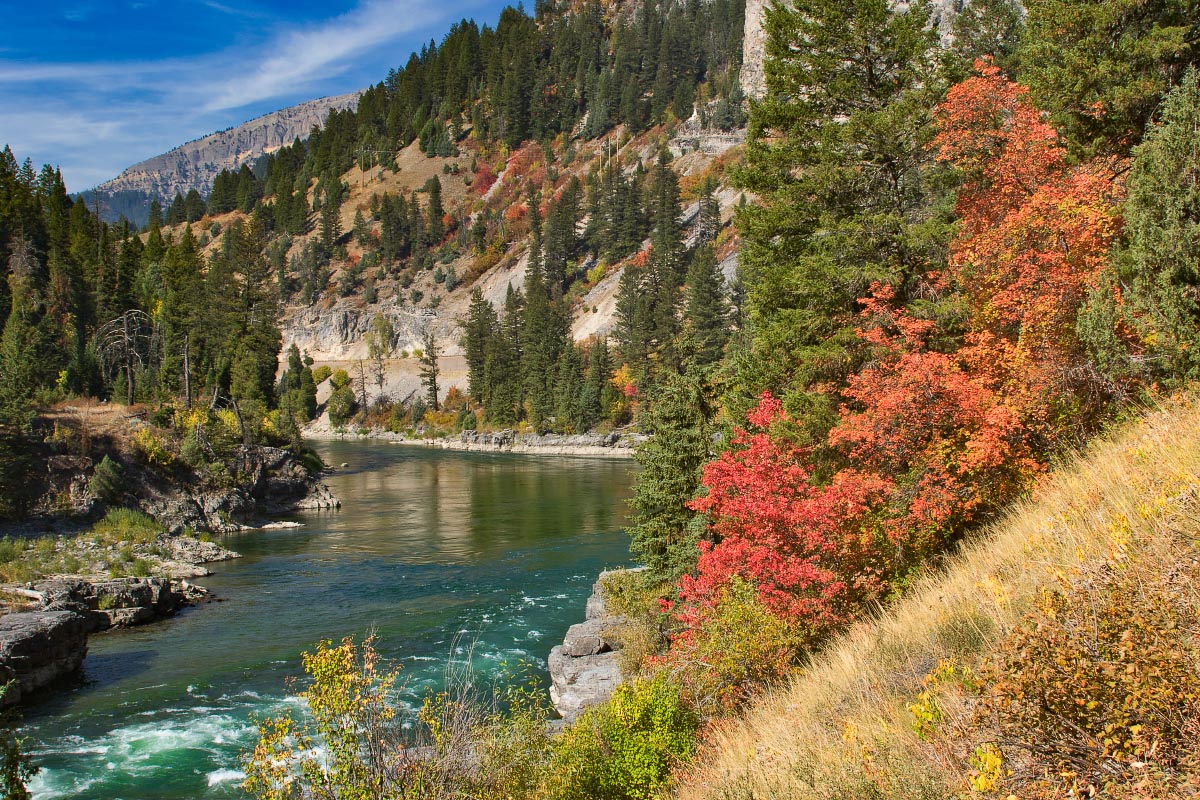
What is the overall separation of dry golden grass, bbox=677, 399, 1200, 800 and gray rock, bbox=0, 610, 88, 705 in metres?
19.9

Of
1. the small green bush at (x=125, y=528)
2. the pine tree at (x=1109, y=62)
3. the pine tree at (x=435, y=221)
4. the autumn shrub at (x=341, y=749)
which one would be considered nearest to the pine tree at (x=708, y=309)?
the small green bush at (x=125, y=528)

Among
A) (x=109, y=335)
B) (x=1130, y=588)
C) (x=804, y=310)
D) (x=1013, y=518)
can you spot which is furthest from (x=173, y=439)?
(x=1130, y=588)

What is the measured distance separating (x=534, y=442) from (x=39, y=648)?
68.7 meters

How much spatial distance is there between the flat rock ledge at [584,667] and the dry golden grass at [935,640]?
747 cm

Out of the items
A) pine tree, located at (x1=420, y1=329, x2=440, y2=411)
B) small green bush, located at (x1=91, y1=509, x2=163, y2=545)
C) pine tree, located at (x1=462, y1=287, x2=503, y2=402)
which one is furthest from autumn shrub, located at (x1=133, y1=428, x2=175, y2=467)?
pine tree, located at (x1=420, y1=329, x2=440, y2=411)

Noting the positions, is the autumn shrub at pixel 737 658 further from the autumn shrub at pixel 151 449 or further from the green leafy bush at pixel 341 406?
the green leafy bush at pixel 341 406

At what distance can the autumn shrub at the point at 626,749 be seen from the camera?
1039 centimetres

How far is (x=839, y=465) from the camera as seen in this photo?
1802 cm

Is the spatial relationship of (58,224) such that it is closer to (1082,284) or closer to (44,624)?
(44,624)

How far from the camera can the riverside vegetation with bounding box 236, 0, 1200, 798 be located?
546 centimetres

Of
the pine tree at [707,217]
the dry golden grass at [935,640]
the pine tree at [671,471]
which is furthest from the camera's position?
the pine tree at [707,217]

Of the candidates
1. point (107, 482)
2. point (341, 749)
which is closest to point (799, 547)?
point (341, 749)

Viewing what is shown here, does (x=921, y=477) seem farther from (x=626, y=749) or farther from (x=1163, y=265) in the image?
(x=626, y=749)

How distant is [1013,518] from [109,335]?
72.5 m
